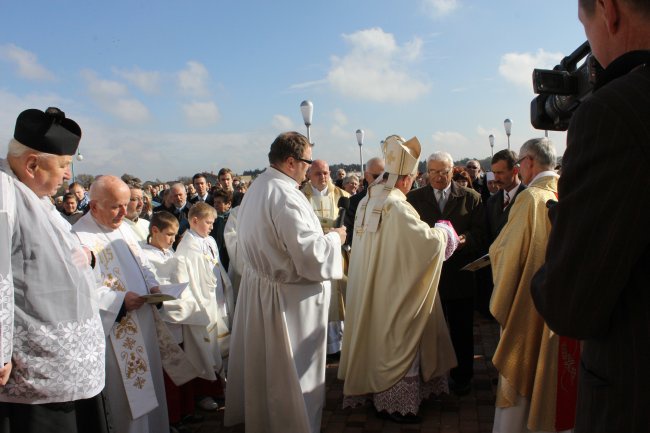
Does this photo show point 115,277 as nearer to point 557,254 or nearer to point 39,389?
point 39,389

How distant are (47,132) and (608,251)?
2388mm

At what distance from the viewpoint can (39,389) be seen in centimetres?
220

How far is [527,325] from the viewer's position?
315 cm

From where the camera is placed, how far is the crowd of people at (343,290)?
114 centimetres

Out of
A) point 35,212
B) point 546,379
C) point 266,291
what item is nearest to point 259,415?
point 266,291

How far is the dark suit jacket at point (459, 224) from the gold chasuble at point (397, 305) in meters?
0.51

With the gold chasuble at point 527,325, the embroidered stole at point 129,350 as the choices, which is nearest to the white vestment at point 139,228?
the embroidered stole at point 129,350

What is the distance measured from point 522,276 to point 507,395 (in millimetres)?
764

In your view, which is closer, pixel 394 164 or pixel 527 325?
pixel 527 325

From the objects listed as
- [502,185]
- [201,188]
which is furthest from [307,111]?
[502,185]

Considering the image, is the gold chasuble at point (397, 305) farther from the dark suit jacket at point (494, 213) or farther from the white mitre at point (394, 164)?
the dark suit jacket at point (494, 213)

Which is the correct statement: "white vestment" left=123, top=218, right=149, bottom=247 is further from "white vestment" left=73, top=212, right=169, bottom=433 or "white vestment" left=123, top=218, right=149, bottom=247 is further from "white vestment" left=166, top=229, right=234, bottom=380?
"white vestment" left=73, top=212, right=169, bottom=433

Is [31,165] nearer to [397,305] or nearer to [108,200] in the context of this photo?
[108,200]

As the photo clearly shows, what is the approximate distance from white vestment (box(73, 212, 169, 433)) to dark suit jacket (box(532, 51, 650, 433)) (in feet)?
8.89
